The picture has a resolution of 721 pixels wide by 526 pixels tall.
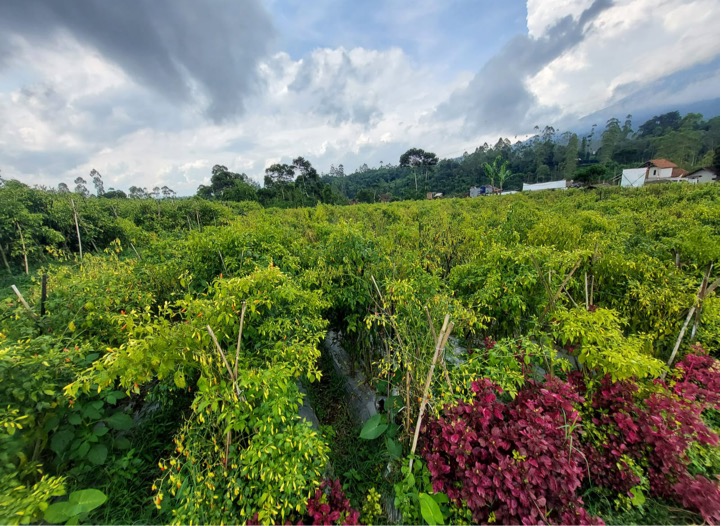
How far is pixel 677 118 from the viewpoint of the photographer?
57781mm

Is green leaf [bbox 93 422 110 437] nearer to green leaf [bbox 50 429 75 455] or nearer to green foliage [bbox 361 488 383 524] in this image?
green leaf [bbox 50 429 75 455]

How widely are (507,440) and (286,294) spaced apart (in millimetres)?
1774

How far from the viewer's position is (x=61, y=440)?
174cm

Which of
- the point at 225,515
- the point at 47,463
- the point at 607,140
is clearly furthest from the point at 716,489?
the point at 607,140

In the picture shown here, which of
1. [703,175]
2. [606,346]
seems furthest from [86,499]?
[703,175]

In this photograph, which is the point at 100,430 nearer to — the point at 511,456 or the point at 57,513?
the point at 57,513

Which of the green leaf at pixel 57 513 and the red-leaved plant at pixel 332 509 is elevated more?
the green leaf at pixel 57 513

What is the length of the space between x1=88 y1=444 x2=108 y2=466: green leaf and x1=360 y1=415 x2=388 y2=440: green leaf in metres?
1.71

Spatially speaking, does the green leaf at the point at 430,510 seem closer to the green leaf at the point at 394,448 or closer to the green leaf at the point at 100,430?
the green leaf at the point at 394,448

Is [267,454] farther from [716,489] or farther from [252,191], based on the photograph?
[252,191]

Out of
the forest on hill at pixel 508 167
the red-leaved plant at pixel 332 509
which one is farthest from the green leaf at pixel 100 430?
the forest on hill at pixel 508 167

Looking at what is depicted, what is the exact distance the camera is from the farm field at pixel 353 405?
156cm

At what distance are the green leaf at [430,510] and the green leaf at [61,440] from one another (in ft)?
7.41

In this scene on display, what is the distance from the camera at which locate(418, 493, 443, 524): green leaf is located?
1.56 metres
